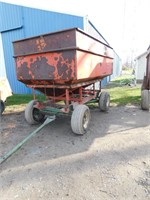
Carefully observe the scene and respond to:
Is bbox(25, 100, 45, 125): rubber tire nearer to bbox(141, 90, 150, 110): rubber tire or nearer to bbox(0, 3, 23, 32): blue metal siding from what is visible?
bbox(141, 90, 150, 110): rubber tire

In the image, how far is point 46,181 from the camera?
7.72ft

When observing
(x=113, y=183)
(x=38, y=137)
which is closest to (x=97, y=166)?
(x=113, y=183)

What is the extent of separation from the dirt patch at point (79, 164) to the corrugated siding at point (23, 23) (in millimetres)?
5498

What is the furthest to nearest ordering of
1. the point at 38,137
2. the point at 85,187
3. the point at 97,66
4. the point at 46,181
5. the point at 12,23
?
the point at 12,23, the point at 97,66, the point at 38,137, the point at 46,181, the point at 85,187

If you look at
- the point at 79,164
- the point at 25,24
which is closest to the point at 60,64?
the point at 79,164

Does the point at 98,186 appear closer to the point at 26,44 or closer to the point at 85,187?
the point at 85,187

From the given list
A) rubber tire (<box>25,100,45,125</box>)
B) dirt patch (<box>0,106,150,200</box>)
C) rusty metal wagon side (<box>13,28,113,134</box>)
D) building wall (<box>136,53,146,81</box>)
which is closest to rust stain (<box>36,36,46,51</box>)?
rusty metal wagon side (<box>13,28,113,134</box>)

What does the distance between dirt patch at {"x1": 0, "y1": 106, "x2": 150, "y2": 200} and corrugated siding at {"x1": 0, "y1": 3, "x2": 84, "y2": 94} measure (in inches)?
216

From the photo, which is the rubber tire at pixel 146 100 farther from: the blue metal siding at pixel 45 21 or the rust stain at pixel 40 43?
the blue metal siding at pixel 45 21

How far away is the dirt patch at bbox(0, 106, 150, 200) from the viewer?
2.14 metres

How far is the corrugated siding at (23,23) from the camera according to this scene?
7887 millimetres

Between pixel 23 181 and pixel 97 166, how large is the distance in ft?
3.71

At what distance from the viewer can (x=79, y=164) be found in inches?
107

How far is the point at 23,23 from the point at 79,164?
8523 millimetres
